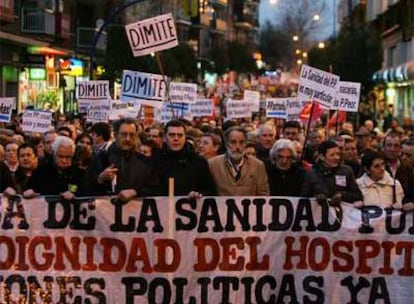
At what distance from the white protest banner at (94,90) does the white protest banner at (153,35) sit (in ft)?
17.5

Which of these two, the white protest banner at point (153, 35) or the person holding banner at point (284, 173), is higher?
the white protest banner at point (153, 35)

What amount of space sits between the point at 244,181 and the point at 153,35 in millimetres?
4421

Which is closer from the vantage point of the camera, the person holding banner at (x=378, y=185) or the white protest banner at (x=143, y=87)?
the person holding banner at (x=378, y=185)

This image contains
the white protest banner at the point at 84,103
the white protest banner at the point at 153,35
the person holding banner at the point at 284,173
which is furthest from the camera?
the white protest banner at the point at 84,103

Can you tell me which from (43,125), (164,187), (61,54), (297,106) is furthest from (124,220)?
(61,54)

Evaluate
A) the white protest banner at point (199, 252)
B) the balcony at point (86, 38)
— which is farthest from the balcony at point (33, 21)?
the white protest banner at point (199, 252)

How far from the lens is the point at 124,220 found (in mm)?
8086

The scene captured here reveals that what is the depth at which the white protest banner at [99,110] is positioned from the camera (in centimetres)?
1814

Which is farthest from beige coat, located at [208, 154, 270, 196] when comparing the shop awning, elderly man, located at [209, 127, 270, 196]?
the shop awning

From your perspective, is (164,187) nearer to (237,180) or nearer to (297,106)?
(237,180)

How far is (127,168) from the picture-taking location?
8.89m

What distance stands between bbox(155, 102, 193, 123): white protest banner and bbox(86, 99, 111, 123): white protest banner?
175 cm

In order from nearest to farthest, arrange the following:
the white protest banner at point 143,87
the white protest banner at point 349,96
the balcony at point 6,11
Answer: the white protest banner at point 143,87 < the white protest banner at point 349,96 < the balcony at point 6,11

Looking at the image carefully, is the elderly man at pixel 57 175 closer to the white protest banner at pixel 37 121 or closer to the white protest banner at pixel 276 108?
the white protest banner at pixel 37 121
